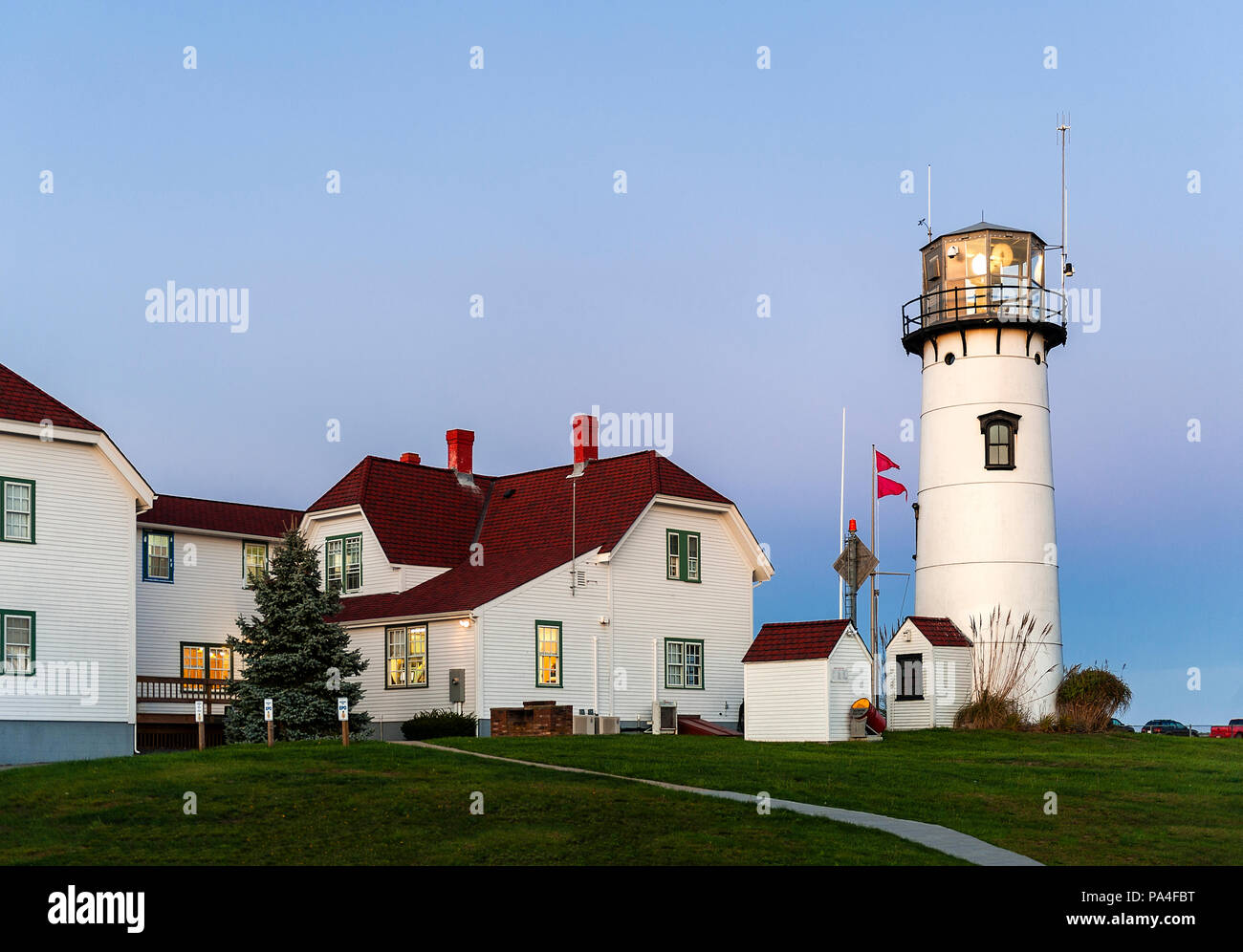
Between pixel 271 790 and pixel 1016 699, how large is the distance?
24.2 meters

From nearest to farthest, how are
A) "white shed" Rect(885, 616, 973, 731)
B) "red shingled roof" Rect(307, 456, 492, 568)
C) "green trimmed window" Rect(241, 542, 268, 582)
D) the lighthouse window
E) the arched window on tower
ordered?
"white shed" Rect(885, 616, 973, 731)
the lighthouse window
the arched window on tower
"green trimmed window" Rect(241, 542, 268, 582)
"red shingled roof" Rect(307, 456, 492, 568)

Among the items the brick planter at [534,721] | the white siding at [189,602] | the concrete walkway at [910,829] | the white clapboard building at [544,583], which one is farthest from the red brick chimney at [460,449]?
the concrete walkway at [910,829]

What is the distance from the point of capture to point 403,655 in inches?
1585

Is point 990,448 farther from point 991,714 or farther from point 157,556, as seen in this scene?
point 157,556

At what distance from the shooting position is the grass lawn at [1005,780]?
21.5 meters

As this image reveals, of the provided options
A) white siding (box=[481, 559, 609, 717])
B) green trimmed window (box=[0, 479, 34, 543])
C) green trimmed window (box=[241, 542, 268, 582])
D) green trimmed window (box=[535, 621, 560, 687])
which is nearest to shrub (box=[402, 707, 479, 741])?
white siding (box=[481, 559, 609, 717])

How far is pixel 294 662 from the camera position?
36406mm

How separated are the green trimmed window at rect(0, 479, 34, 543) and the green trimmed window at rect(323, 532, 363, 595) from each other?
12.0 m

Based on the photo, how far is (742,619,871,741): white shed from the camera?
35375 mm

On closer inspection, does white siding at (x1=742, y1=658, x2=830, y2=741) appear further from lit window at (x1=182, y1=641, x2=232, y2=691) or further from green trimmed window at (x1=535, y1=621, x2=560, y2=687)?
lit window at (x1=182, y1=641, x2=232, y2=691)

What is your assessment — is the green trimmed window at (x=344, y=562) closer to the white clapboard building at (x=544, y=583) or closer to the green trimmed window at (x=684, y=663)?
the white clapboard building at (x=544, y=583)

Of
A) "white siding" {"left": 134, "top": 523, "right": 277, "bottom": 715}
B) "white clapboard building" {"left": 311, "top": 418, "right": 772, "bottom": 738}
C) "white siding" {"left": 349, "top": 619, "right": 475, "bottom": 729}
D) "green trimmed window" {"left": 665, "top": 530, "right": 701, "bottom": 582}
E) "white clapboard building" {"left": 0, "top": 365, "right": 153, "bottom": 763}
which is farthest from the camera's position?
"green trimmed window" {"left": 665, "top": 530, "right": 701, "bottom": 582}

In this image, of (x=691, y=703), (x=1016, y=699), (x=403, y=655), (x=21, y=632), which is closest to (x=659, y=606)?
(x=691, y=703)
